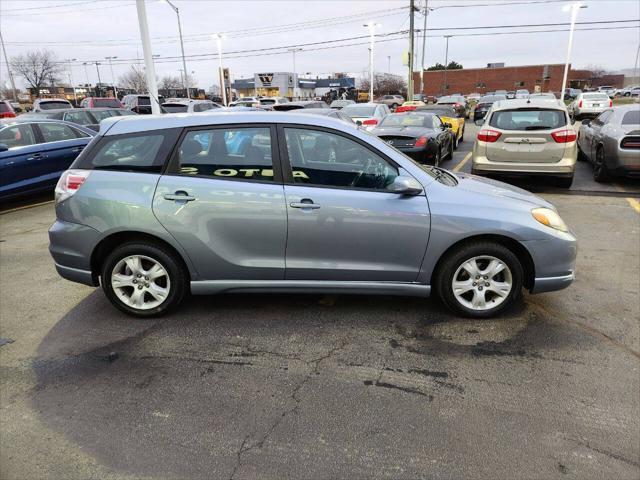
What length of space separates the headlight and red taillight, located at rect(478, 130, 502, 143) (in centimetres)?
529

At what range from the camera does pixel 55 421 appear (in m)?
2.83

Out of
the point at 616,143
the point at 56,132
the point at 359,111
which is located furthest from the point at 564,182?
the point at 56,132

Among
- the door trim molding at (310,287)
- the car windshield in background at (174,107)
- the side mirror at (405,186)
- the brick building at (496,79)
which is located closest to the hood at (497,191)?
the side mirror at (405,186)

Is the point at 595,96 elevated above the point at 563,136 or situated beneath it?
situated beneath

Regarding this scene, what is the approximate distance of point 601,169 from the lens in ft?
32.1

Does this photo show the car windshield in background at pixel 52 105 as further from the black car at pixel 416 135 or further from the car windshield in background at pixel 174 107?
the black car at pixel 416 135

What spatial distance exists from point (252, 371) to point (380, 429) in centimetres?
103

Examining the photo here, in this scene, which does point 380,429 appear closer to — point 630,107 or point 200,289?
point 200,289

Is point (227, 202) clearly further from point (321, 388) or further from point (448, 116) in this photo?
point (448, 116)

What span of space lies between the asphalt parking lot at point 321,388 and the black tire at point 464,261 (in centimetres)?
14

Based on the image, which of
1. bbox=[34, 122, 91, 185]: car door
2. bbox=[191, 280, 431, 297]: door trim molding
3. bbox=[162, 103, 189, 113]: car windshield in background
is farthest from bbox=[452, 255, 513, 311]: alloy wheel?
bbox=[162, 103, 189, 113]: car windshield in background

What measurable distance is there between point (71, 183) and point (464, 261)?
332 centimetres

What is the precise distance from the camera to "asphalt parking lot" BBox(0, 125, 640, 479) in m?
2.49

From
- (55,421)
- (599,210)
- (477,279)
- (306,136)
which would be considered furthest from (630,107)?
(55,421)
